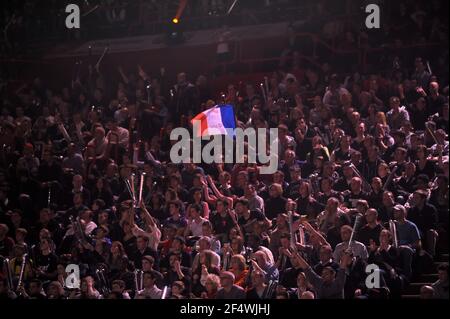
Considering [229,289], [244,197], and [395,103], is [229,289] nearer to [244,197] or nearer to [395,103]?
[244,197]

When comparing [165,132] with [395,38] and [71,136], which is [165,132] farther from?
[395,38]

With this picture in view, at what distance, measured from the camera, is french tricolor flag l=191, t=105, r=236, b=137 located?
534 inches

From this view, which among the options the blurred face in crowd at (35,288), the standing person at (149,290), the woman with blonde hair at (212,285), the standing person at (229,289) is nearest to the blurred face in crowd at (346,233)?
the standing person at (229,289)

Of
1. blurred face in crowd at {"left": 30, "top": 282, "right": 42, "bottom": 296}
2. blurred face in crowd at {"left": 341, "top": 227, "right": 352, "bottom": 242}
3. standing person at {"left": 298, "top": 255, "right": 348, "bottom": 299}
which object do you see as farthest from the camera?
blurred face in crowd at {"left": 30, "top": 282, "right": 42, "bottom": 296}

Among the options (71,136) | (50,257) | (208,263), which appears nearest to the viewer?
(208,263)

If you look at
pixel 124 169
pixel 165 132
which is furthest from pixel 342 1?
pixel 124 169

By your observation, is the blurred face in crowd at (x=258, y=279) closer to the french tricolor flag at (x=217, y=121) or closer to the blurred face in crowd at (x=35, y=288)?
the blurred face in crowd at (x=35, y=288)

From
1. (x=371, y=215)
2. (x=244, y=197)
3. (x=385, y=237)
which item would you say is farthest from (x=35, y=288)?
(x=385, y=237)

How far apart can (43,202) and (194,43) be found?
5331 millimetres

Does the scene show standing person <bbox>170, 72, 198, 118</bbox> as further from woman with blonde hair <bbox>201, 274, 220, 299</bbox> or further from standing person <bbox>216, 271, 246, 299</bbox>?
standing person <bbox>216, 271, 246, 299</bbox>

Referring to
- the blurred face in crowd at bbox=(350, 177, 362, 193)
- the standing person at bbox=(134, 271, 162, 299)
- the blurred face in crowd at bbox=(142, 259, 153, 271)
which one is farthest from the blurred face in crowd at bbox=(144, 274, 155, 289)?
the blurred face in crowd at bbox=(350, 177, 362, 193)

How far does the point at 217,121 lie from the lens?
44.7 feet

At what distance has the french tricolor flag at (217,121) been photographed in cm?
1355

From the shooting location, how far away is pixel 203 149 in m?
13.6
